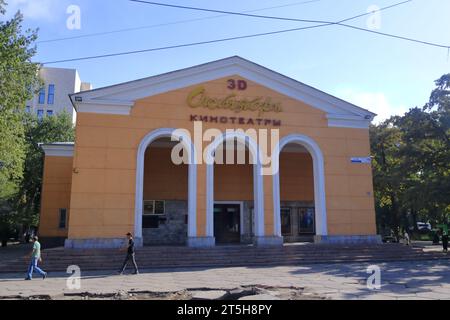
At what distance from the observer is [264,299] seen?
8930 mm

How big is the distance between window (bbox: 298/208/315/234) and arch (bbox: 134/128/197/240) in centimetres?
875

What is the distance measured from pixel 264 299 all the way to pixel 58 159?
19.4 m

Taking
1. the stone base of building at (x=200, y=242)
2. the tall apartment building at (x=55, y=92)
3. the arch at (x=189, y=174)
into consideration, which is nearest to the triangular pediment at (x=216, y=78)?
the arch at (x=189, y=174)

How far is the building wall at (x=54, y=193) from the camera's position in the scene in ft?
77.5

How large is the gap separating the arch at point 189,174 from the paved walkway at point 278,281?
3.87 meters

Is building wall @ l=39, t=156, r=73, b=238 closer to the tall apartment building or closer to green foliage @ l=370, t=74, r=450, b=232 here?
green foliage @ l=370, t=74, r=450, b=232

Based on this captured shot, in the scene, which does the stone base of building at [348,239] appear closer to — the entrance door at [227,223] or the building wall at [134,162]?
the building wall at [134,162]

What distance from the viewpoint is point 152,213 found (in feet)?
78.4

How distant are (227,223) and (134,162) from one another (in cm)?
781

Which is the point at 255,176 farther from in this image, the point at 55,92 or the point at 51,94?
the point at 51,94

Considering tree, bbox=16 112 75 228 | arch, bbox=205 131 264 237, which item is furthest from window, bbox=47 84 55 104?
arch, bbox=205 131 264 237
